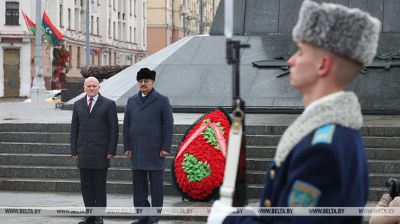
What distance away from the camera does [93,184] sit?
990 cm

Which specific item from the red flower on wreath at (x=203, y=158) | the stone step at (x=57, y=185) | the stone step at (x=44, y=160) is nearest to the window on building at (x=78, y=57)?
the stone step at (x=44, y=160)

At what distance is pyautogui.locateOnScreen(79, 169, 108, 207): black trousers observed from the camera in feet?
32.1

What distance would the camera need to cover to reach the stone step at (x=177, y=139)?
41.0ft

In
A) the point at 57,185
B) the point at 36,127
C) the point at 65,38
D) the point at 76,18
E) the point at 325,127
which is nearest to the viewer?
the point at 325,127

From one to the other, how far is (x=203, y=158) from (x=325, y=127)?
814 centimetres

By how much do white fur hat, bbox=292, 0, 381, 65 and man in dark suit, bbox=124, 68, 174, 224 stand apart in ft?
22.4

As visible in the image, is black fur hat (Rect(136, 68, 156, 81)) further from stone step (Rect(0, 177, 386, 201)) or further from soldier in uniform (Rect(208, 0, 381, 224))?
soldier in uniform (Rect(208, 0, 381, 224))

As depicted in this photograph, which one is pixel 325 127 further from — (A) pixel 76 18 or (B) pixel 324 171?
(A) pixel 76 18

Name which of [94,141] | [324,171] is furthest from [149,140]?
[324,171]

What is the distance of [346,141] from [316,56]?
29 centimetres

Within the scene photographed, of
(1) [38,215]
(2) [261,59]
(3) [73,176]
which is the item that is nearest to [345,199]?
(1) [38,215]

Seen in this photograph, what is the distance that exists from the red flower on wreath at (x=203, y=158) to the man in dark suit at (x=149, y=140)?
1.05 m

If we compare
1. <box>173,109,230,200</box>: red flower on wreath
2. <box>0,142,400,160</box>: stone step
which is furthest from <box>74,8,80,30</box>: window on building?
<box>173,109,230,200</box>: red flower on wreath


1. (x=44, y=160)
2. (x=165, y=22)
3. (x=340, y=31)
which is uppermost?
(x=165, y=22)
